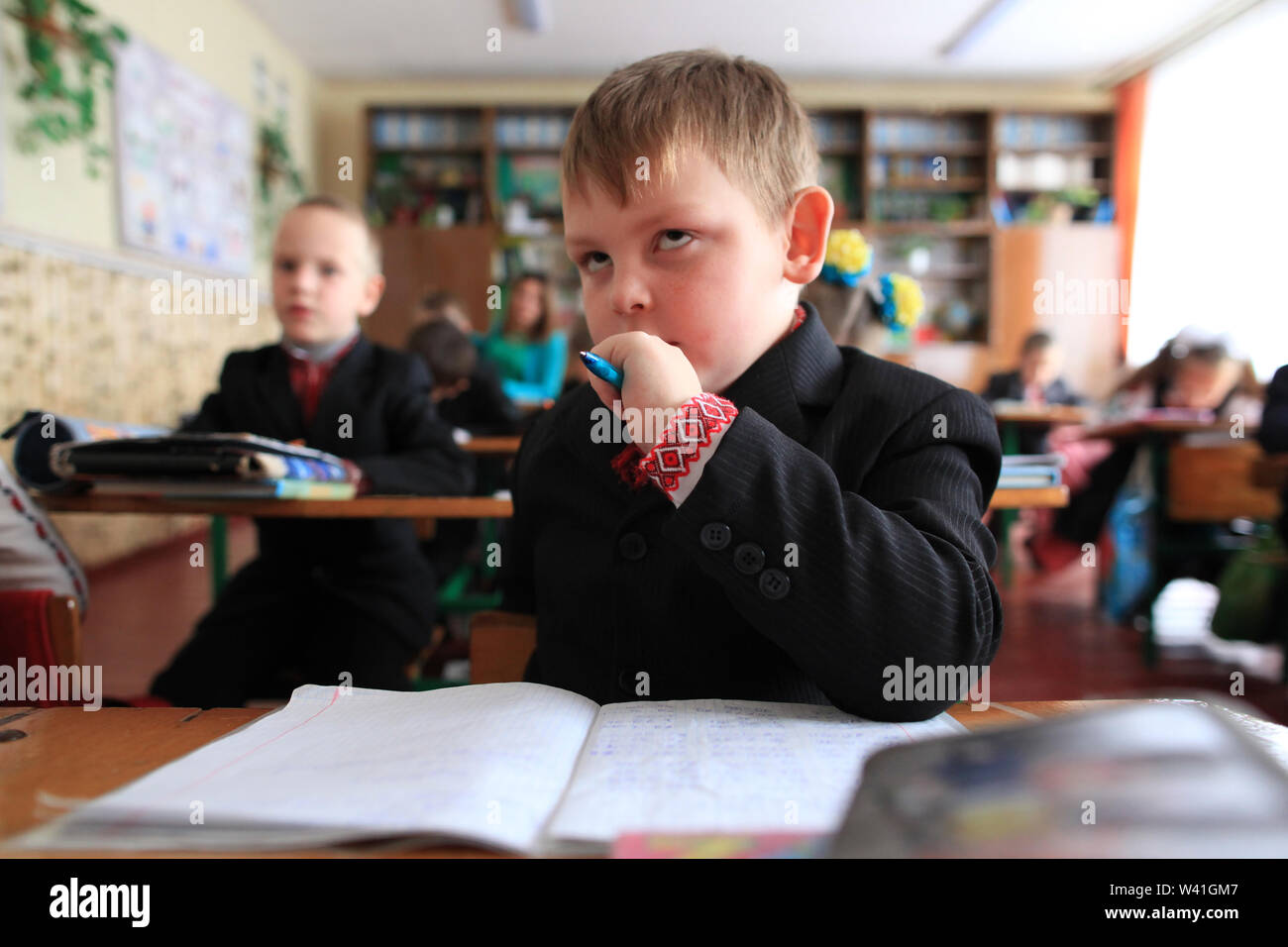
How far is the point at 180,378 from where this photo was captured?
5.08 meters

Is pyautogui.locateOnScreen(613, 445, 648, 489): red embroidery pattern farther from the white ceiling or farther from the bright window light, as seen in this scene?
the white ceiling

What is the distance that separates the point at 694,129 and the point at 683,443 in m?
0.31

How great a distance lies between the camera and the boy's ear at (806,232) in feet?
2.63

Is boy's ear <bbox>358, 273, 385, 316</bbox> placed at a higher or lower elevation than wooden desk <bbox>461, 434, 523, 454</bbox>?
higher

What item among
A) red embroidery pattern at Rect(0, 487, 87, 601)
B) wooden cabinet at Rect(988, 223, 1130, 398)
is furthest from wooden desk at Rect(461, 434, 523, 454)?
wooden cabinet at Rect(988, 223, 1130, 398)

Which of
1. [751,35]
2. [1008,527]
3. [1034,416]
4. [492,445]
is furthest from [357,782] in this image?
[751,35]

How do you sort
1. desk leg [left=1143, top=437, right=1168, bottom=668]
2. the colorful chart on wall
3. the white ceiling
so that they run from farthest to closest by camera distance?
the white ceiling
the colorful chart on wall
desk leg [left=1143, top=437, right=1168, bottom=668]

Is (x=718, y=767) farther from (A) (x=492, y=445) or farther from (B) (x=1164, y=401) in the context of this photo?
(B) (x=1164, y=401)

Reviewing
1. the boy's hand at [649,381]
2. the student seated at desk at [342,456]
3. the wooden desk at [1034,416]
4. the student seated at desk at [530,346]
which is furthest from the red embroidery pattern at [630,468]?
the student seated at desk at [530,346]

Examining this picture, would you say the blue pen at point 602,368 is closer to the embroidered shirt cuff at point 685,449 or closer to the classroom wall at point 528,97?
the embroidered shirt cuff at point 685,449

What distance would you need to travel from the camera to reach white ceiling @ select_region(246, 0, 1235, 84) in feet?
20.1

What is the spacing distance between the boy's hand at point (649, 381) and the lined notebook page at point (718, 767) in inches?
7.5

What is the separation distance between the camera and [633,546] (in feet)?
2.47

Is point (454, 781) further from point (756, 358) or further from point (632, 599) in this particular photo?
point (756, 358)
